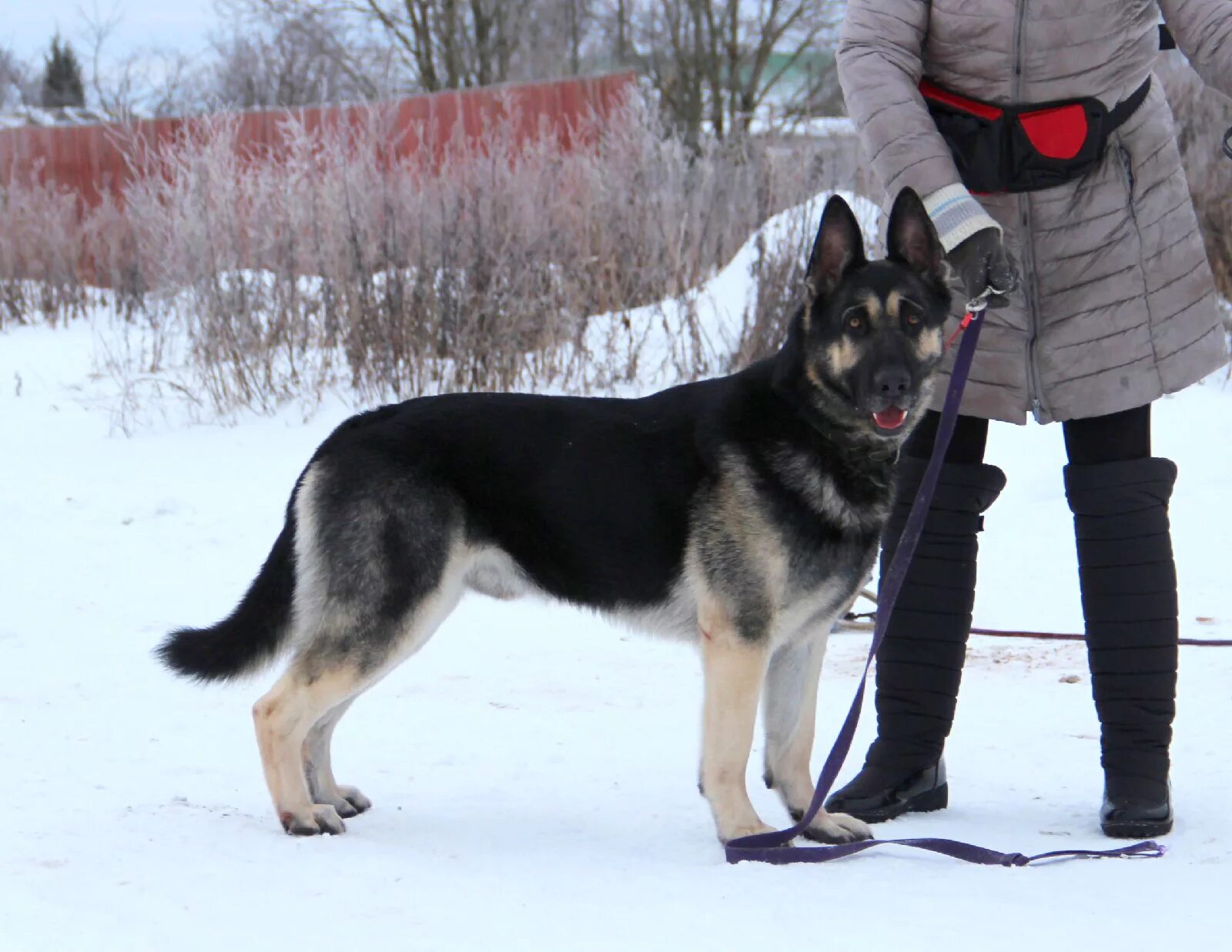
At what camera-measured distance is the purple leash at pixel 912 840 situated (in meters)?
2.75

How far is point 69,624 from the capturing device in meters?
4.88

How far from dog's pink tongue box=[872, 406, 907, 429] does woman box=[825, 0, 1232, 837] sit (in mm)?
299

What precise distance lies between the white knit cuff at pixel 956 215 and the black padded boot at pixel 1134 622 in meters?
0.62

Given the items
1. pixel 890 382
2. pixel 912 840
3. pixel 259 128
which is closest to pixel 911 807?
pixel 912 840

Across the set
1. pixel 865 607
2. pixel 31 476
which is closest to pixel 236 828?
pixel 865 607

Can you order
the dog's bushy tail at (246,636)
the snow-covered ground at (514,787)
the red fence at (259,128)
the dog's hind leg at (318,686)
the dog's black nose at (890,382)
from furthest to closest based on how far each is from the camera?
the red fence at (259,128), the dog's bushy tail at (246,636), the dog's hind leg at (318,686), the dog's black nose at (890,382), the snow-covered ground at (514,787)

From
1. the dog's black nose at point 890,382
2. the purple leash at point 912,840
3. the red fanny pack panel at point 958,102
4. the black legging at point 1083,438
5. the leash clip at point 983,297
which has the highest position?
the red fanny pack panel at point 958,102

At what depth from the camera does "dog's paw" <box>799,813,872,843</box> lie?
3.00m

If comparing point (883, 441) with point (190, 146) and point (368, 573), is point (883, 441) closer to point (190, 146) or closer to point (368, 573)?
point (368, 573)

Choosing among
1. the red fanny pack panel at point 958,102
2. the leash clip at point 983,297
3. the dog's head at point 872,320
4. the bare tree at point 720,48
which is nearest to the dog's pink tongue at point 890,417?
the dog's head at point 872,320

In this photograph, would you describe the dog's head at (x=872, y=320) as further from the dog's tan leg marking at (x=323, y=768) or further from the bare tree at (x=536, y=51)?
the bare tree at (x=536, y=51)

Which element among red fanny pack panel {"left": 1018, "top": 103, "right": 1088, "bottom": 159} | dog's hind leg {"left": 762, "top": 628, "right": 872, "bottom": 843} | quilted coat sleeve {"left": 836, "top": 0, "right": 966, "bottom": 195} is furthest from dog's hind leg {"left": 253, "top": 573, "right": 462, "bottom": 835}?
red fanny pack panel {"left": 1018, "top": 103, "right": 1088, "bottom": 159}

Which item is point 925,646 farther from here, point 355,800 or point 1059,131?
point 355,800

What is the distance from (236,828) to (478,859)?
0.56 m
